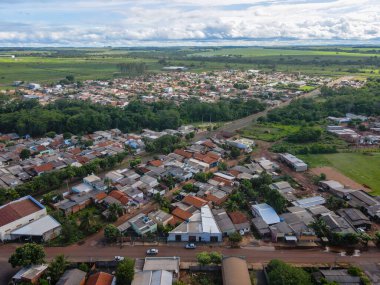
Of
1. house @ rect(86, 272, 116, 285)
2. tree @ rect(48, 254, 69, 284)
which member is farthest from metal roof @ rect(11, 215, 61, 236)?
house @ rect(86, 272, 116, 285)

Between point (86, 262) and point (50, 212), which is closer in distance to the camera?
point (86, 262)

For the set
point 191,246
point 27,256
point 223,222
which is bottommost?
point 191,246

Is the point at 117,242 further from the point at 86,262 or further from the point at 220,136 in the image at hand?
the point at 220,136

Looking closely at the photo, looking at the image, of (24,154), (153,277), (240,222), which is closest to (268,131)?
(240,222)

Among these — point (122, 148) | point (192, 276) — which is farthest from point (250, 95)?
point (192, 276)

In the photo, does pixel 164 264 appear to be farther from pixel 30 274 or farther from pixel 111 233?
pixel 30 274
